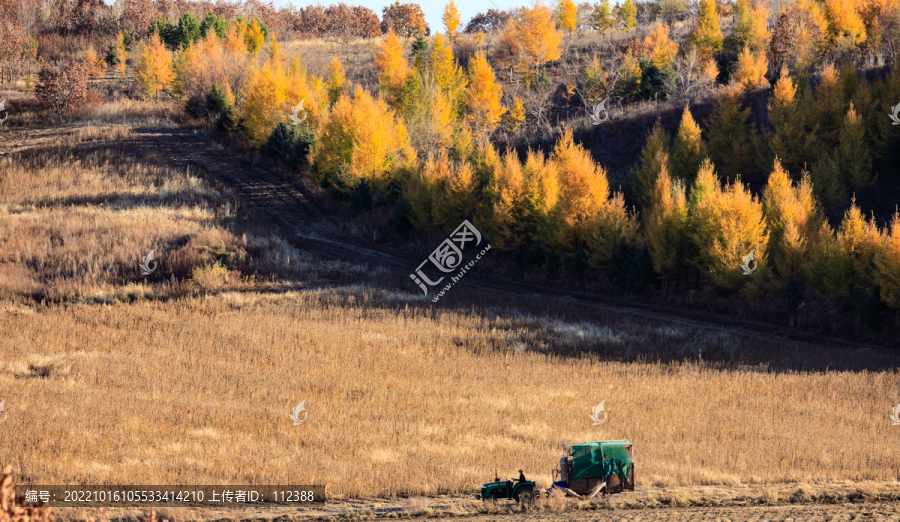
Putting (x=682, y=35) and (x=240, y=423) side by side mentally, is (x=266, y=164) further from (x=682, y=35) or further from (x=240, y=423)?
(x=682, y=35)

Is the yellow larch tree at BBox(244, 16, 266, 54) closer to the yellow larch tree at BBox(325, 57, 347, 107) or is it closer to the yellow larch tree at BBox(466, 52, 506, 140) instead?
the yellow larch tree at BBox(325, 57, 347, 107)

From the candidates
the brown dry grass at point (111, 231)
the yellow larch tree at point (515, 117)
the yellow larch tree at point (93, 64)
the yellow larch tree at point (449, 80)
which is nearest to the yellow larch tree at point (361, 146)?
the brown dry grass at point (111, 231)

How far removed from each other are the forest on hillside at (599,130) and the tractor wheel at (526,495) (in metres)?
19.5

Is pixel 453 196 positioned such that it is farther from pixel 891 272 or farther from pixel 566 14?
pixel 566 14

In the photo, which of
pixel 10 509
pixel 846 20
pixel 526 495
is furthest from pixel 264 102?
pixel 10 509

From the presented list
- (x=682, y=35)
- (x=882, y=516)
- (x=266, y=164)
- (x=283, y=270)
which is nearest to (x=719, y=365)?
(x=882, y=516)

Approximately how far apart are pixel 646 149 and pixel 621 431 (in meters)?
31.0

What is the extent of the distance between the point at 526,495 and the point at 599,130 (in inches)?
1870

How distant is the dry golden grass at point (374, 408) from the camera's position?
12.3 metres

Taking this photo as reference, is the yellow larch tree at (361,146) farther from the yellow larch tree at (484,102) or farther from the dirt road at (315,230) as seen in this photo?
the yellow larch tree at (484,102)

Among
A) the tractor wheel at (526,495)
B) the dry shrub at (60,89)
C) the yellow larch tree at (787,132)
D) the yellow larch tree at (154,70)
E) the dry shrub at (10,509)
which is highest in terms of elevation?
the yellow larch tree at (154,70)

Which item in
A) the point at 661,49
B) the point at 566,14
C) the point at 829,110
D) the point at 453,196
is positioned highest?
the point at 566,14

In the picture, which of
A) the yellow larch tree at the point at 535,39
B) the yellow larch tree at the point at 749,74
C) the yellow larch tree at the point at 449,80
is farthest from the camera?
the yellow larch tree at the point at 535,39
